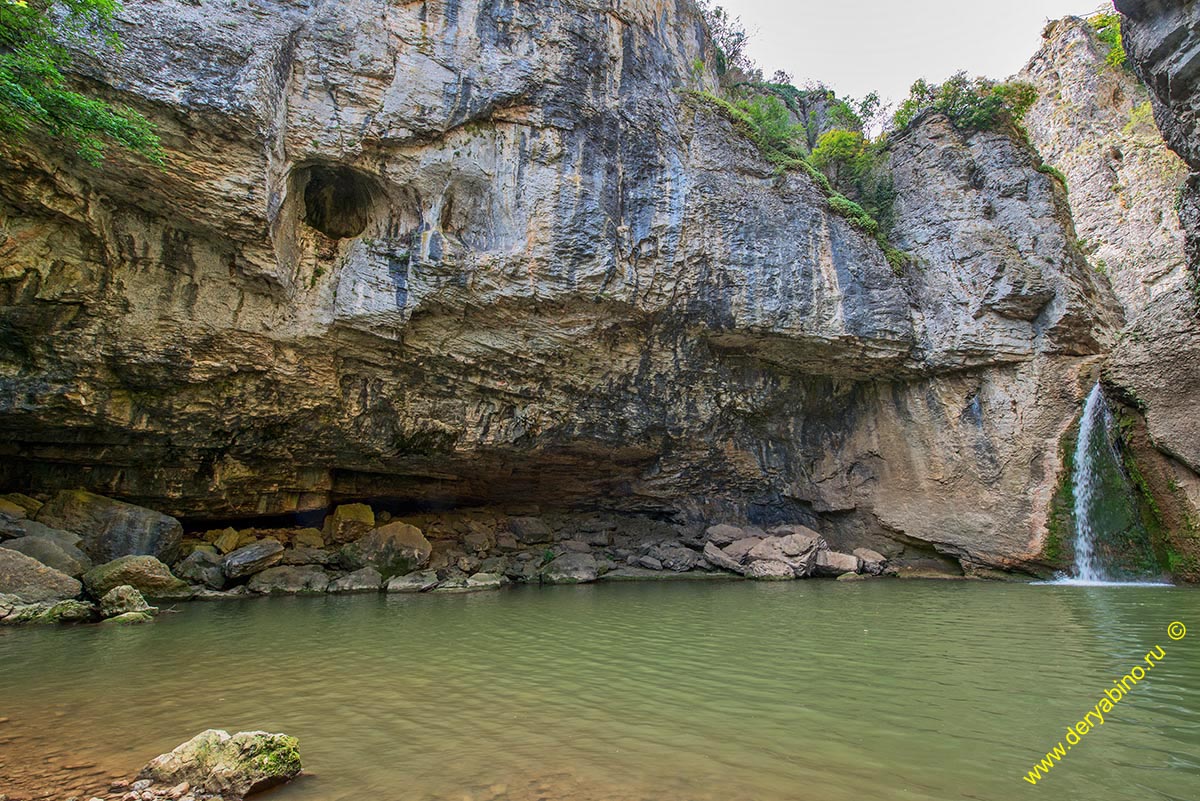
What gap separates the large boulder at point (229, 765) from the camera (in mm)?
3273

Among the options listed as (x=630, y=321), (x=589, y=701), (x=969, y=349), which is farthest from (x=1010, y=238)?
(x=589, y=701)

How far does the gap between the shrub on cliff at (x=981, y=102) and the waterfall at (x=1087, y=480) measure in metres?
8.99

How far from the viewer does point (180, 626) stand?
9117mm

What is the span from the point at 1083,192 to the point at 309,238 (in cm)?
2906

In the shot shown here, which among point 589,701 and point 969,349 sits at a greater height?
point 969,349

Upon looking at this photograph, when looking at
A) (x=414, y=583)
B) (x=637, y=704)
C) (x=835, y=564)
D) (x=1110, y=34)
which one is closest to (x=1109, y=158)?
(x=1110, y=34)

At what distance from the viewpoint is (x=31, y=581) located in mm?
10000

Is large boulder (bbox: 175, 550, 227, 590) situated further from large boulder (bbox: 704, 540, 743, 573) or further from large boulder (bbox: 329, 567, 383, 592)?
large boulder (bbox: 704, 540, 743, 573)

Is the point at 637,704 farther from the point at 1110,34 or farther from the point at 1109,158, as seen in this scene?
the point at 1110,34

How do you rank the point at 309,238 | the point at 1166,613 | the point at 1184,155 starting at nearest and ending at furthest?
the point at 1184,155, the point at 1166,613, the point at 309,238

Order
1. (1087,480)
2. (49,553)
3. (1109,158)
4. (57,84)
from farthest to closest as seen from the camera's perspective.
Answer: (1109,158)
(1087,480)
(49,553)
(57,84)

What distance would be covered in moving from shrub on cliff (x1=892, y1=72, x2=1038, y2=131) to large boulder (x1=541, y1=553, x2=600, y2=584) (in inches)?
712

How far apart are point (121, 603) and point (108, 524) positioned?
16.0ft

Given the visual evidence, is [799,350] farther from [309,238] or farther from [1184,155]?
[309,238]
